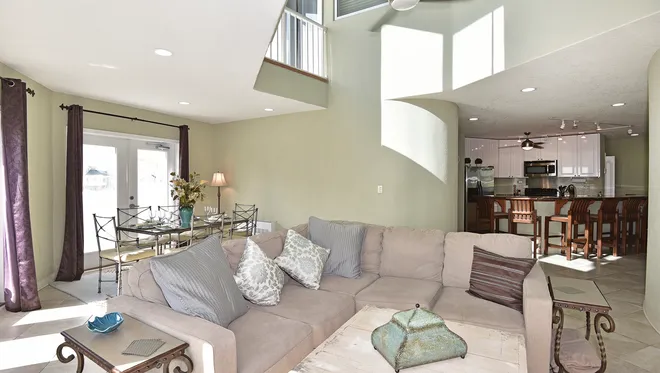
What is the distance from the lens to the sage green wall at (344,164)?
5039mm

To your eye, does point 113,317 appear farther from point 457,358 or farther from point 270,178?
point 270,178

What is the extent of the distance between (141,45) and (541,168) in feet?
26.9

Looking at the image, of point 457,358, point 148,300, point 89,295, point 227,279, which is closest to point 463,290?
point 457,358

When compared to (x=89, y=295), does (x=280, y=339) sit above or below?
above

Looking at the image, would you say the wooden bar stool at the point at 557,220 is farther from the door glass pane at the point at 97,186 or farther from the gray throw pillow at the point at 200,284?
the door glass pane at the point at 97,186

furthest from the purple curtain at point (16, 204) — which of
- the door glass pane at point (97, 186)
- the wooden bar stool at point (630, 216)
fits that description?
the wooden bar stool at point (630, 216)

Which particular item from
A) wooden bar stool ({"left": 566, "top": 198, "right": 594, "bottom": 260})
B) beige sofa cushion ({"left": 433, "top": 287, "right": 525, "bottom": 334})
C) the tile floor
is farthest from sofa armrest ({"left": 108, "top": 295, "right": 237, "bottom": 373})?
wooden bar stool ({"left": 566, "top": 198, "right": 594, "bottom": 260})

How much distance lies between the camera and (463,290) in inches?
112

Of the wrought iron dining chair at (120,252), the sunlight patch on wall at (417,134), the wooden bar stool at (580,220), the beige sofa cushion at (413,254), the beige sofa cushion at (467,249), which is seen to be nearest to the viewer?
the beige sofa cushion at (467,249)

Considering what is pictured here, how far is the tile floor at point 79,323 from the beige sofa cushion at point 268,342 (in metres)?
1.30

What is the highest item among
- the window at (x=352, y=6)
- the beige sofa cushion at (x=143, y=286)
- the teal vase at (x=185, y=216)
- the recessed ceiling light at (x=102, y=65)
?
the window at (x=352, y=6)

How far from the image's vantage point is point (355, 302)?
2680mm

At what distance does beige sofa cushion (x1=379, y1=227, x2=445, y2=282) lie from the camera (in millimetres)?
3066

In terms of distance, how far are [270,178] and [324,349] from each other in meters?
4.76
